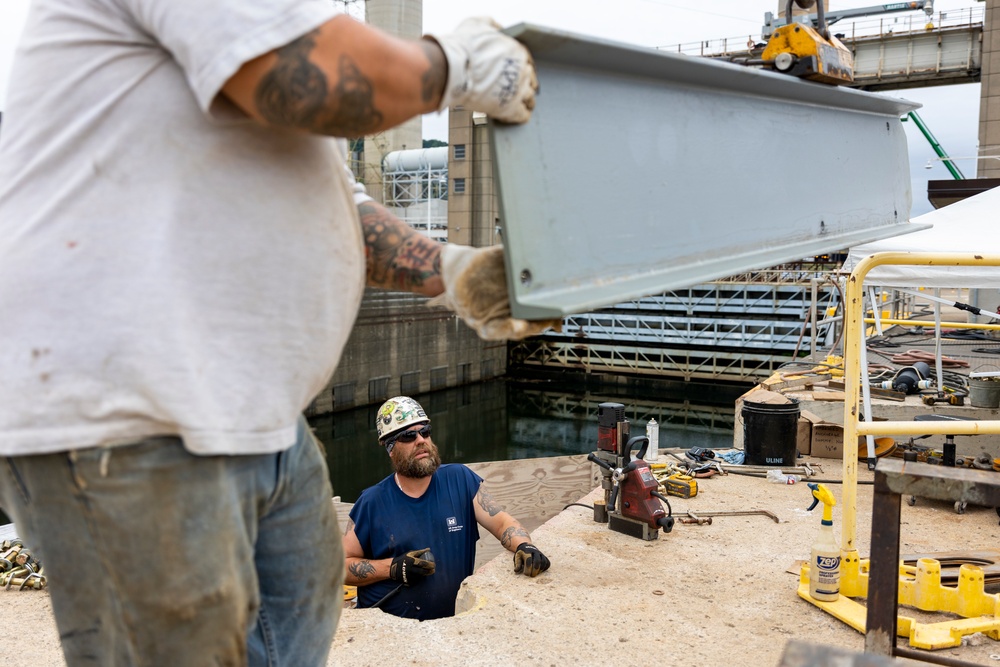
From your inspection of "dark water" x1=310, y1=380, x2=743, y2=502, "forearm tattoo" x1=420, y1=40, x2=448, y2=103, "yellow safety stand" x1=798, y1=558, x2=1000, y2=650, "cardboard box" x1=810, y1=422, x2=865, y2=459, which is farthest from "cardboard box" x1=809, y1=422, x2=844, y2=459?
"dark water" x1=310, y1=380, x2=743, y2=502

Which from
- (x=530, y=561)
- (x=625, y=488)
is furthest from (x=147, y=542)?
(x=625, y=488)

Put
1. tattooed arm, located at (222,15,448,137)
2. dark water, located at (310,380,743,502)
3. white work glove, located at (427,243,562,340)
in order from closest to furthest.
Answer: tattooed arm, located at (222,15,448,137)
white work glove, located at (427,243,562,340)
dark water, located at (310,380,743,502)

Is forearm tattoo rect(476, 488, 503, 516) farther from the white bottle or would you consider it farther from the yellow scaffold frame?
the white bottle

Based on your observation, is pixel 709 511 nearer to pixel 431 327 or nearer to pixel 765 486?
pixel 765 486

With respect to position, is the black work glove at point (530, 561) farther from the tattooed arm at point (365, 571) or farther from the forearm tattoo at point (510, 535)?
the tattooed arm at point (365, 571)

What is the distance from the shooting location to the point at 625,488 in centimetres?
478

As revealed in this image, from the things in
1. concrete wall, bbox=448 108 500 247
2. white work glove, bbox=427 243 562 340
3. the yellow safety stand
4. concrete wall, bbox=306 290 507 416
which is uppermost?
concrete wall, bbox=448 108 500 247

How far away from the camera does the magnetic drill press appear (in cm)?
466

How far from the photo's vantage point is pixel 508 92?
152 cm

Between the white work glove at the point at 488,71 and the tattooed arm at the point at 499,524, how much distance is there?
3.07 meters

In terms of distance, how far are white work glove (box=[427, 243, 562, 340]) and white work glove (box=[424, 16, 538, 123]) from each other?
290 mm

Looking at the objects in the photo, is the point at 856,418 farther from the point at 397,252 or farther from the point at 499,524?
the point at 397,252

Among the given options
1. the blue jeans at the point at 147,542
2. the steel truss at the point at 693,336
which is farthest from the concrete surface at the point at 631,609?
the steel truss at the point at 693,336

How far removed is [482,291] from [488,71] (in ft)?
1.47
